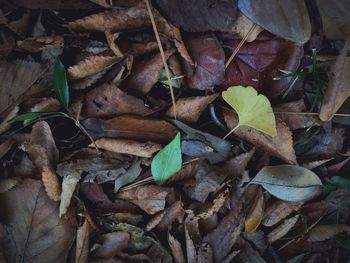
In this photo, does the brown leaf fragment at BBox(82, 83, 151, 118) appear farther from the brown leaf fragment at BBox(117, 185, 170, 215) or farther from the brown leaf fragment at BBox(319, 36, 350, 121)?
the brown leaf fragment at BBox(319, 36, 350, 121)

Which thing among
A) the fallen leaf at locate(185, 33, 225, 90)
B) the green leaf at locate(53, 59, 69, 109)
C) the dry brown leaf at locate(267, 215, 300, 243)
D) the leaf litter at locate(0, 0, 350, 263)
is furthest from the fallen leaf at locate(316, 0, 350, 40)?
the green leaf at locate(53, 59, 69, 109)

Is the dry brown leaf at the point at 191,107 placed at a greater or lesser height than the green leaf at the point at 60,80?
lesser

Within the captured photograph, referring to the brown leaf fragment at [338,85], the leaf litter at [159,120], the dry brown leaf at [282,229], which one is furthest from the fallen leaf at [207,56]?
the dry brown leaf at [282,229]

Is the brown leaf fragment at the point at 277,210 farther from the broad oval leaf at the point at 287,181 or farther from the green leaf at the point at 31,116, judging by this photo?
the green leaf at the point at 31,116

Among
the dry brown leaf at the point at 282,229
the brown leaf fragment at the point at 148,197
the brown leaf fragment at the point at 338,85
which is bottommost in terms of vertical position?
the dry brown leaf at the point at 282,229

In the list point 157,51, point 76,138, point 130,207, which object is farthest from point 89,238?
point 157,51

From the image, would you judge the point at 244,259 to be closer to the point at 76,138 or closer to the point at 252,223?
the point at 252,223
